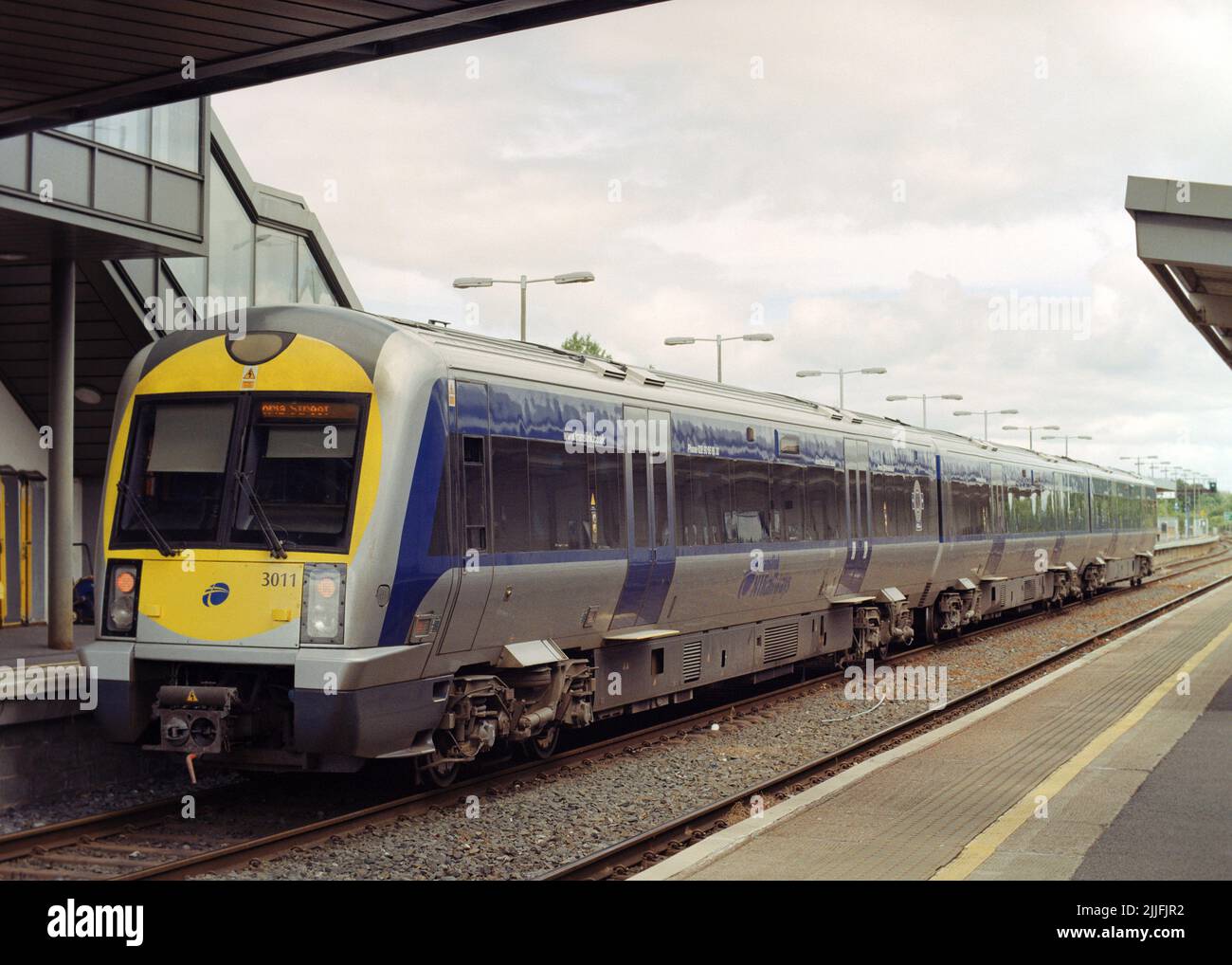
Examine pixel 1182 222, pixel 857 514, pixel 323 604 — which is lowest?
pixel 323 604

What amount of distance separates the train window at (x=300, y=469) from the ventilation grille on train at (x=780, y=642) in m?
7.38

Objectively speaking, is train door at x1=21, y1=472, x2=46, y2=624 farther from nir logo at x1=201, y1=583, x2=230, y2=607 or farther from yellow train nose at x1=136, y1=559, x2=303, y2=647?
nir logo at x1=201, y1=583, x2=230, y2=607

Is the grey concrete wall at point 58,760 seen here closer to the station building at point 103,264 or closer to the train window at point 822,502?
the station building at point 103,264

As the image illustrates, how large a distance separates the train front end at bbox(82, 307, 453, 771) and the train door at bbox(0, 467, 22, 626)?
10.4m

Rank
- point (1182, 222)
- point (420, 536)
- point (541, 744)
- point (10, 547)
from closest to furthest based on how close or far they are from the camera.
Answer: point (420, 536), point (541, 744), point (1182, 222), point (10, 547)

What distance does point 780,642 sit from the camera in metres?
15.9

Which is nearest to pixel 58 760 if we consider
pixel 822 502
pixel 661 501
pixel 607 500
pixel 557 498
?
pixel 557 498

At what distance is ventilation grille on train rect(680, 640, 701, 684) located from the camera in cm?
1334

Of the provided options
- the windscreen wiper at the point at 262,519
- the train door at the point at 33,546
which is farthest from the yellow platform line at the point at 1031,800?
the train door at the point at 33,546

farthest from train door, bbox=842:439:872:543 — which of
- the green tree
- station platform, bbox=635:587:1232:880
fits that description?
the green tree

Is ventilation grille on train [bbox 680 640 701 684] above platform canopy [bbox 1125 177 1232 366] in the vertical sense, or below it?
below

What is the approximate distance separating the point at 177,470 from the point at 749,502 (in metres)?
6.74

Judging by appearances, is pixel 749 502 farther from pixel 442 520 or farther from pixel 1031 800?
pixel 1031 800
